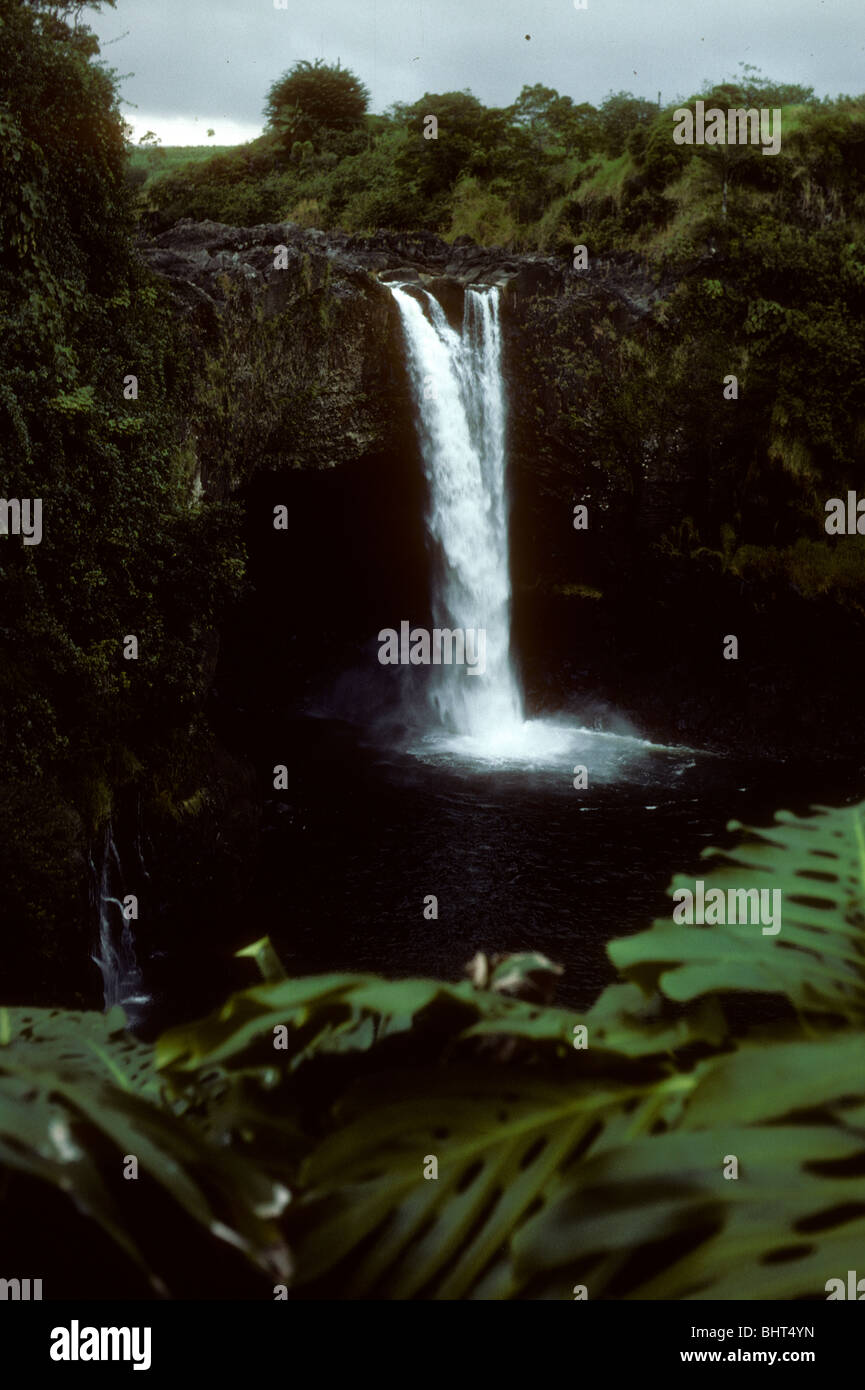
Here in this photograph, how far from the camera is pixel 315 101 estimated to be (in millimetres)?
26781

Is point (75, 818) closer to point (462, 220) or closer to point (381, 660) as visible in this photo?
point (381, 660)

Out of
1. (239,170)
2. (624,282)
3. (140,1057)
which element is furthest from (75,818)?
(239,170)

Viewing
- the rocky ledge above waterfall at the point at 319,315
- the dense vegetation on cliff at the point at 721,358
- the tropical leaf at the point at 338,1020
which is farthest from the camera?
the dense vegetation on cliff at the point at 721,358

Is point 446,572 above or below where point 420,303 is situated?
below

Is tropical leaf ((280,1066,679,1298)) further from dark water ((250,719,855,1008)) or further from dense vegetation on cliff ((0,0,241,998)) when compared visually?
dense vegetation on cliff ((0,0,241,998))

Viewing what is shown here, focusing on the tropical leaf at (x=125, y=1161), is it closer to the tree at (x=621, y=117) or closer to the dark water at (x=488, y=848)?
the dark water at (x=488, y=848)

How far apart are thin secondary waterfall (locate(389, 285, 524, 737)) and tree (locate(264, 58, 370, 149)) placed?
529 inches

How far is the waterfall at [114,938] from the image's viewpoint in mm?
9922

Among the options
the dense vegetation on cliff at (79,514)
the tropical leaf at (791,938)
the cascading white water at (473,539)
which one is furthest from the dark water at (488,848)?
the tropical leaf at (791,938)

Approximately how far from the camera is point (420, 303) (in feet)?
51.8

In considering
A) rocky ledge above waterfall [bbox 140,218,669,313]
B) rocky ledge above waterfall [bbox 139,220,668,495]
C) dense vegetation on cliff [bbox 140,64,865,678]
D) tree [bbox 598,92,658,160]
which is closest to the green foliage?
rocky ledge above waterfall [bbox 139,220,668,495]

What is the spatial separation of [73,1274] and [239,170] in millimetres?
29154

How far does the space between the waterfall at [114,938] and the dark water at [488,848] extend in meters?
1.43
